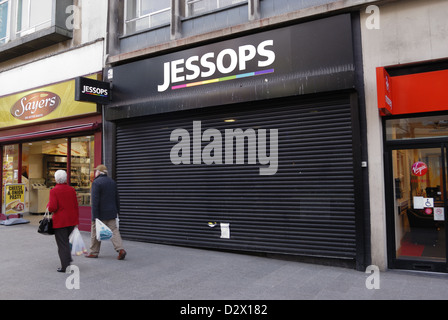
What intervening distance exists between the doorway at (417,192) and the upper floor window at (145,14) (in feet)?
20.8

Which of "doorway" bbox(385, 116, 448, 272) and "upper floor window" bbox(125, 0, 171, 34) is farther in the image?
"upper floor window" bbox(125, 0, 171, 34)

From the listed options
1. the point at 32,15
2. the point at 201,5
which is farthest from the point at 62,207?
the point at 32,15

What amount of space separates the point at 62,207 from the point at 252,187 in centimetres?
357

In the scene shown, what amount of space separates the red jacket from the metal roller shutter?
2.73m

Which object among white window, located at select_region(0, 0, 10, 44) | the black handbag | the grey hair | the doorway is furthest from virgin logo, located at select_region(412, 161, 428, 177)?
white window, located at select_region(0, 0, 10, 44)

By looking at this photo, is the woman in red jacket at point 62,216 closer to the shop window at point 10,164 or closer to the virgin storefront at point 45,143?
the virgin storefront at point 45,143

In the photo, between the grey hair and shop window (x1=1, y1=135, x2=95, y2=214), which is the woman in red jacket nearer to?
the grey hair

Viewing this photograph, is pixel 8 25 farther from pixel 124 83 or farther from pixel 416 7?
pixel 416 7

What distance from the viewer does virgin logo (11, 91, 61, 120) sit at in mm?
10846

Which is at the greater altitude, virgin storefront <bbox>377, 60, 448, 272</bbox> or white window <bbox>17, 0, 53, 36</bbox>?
white window <bbox>17, 0, 53, 36</bbox>

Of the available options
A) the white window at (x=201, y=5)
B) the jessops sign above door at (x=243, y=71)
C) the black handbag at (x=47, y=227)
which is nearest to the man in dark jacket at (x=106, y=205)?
the black handbag at (x=47, y=227)

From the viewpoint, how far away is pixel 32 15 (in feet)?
40.3
